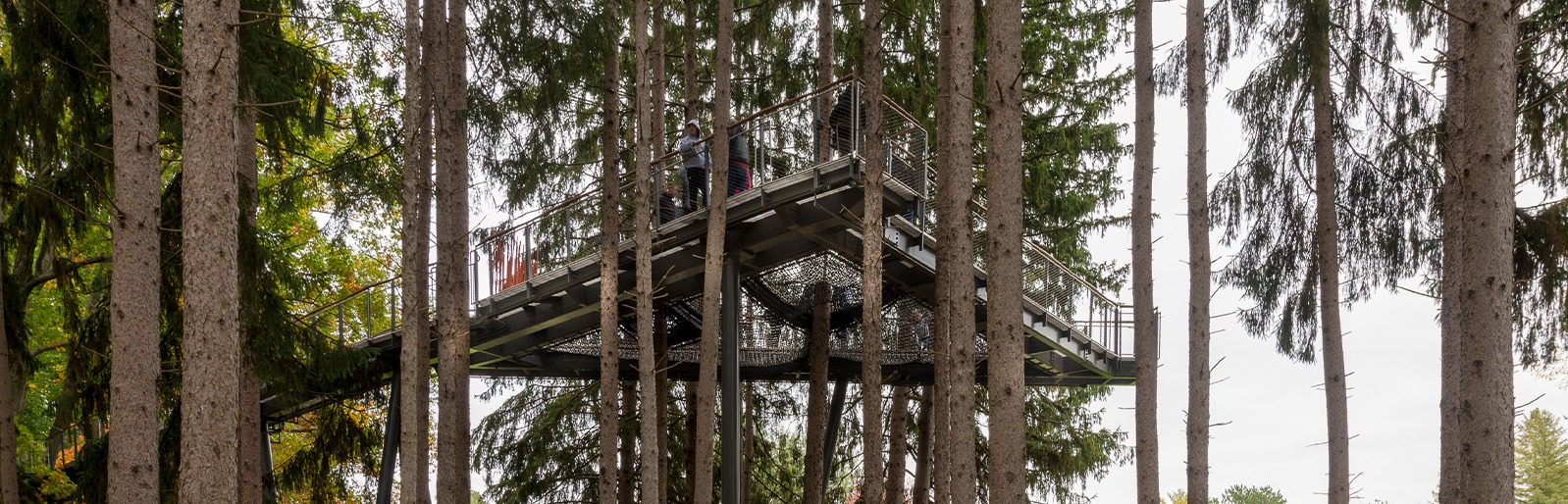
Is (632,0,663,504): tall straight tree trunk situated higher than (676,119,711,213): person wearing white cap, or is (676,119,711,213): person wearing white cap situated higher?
Result: (676,119,711,213): person wearing white cap

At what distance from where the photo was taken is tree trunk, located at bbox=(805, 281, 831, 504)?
14.0 meters

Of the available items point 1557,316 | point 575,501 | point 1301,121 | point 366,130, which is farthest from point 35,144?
point 1557,316

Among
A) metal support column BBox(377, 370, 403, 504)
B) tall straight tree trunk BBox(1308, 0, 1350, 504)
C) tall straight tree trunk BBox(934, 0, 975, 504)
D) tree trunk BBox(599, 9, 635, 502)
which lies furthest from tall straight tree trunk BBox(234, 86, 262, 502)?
tall straight tree trunk BBox(1308, 0, 1350, 504)

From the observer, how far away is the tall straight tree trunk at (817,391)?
14.0m

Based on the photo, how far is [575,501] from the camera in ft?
58.2

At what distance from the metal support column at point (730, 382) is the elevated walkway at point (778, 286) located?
0.82 feet

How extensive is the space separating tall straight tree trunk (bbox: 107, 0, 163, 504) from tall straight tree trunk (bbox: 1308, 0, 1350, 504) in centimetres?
1080

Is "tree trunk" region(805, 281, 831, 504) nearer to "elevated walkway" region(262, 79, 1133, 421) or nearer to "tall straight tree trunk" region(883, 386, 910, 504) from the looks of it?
"elevated walkway" region(262, 79, 1133, 421)

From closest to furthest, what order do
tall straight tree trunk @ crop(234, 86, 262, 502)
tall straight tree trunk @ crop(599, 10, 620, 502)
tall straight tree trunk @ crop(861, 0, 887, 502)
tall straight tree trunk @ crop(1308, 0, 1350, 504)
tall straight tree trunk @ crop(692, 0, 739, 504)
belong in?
1. tall straight tree trunk @ crop(234, 86, 262, 502)
2. tall straight tree trunk @ crop(861, 0, 887, 502)
3. tall straight tree trunk @ crop(692, 0, 739, 504)
4. tall straight tree trunk @ crop(599, 10, 620, 502)
5. tall straight tree trunk @ crop(1308, 0, 1350, 504)

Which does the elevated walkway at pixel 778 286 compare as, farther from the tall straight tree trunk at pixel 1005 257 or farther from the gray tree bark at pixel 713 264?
the tall straight tree trunk at pixel 1005 257

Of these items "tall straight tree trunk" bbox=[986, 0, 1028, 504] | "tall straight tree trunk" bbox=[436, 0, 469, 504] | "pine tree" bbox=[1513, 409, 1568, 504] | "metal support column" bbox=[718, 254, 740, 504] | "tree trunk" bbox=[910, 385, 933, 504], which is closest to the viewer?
"tall straight tree trunk" bbox=[986, 0, 1028, 504]

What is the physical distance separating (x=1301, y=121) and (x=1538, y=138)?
3.22 meters

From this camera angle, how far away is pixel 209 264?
7.34m

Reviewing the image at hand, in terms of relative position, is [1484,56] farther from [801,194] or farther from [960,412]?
[801,194]
